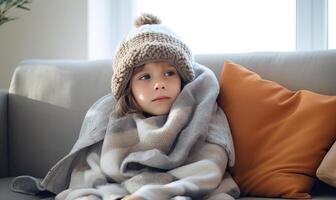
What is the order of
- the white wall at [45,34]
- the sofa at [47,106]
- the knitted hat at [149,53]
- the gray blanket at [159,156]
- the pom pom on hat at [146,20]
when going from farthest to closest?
the white wall at [45,34] → the sofa at [47,106] → the pom pom on hat at [146,20] → the knitted hat at [149,53] → the gray blanket at [159,156]

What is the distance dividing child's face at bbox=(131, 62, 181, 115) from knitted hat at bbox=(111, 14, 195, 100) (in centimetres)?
2

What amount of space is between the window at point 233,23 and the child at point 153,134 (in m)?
0.68

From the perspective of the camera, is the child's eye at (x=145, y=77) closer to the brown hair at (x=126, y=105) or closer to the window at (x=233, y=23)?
the brown hair at (x=126, y=105)

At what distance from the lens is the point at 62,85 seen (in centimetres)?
200

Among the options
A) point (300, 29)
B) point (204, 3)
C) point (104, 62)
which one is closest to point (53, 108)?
point (104, 62)

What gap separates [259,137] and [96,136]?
1.55ft

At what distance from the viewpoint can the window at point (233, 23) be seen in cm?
227

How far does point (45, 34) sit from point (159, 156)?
1269 mm

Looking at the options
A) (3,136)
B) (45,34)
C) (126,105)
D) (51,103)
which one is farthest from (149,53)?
(45,34)

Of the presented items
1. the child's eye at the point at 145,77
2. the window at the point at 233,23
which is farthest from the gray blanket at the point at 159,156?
the window at the point at 233,23

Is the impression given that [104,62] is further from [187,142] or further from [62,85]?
[187,142]

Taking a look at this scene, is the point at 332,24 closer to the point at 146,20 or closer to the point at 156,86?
the point at 146,20

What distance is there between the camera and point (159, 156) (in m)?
1.43

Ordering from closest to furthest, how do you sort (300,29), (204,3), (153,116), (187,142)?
(187,142) → (153,116) → (300,29) → (204,3)
